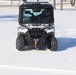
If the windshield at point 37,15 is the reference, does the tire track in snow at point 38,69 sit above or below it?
below

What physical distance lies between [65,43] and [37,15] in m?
2.35

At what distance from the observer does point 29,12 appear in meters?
15.0

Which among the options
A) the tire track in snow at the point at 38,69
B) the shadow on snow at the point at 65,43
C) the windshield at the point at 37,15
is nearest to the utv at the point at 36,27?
the windshield at the point at 37,15

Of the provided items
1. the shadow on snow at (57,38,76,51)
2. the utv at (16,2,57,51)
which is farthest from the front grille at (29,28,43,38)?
the shadow on snow at (57,38,76,51)

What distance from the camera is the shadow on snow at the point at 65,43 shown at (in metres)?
15.4

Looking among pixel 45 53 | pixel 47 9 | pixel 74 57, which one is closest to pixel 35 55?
pixel 45 53

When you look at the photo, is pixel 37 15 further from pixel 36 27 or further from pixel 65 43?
pixel 65 43

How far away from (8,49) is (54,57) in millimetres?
2550

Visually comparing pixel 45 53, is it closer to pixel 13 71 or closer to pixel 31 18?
pixel 31 18

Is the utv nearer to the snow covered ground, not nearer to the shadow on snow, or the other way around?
the snow covered ground

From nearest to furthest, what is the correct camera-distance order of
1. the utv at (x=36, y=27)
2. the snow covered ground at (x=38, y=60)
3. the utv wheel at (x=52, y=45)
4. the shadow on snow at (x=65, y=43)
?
the snow covered ground at (x=38, y=60)
the utv wheel at (x=52, y=45)
the utv at (x=36, y=27)
the shadow on snow at (x=65, y=43)

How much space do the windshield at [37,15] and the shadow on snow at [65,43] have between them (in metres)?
1.38

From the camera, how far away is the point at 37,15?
14984 mm

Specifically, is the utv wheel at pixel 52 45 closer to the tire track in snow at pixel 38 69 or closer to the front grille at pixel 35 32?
the front grille at pixel 35 32
